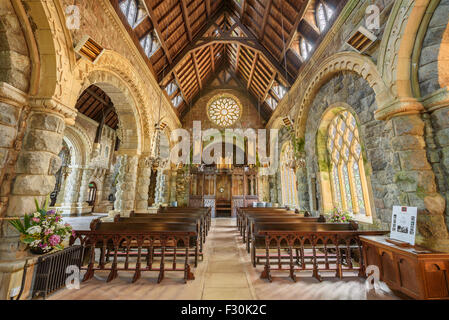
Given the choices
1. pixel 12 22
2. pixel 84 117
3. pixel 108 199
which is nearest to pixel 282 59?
pixel 12 22

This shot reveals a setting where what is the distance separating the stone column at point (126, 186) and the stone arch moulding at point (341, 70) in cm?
609

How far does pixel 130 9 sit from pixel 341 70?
6.48 metres

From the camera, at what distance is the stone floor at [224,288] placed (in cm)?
228

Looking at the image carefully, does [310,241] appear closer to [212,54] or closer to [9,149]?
[9,149]

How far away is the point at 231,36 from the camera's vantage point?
8539 millimetres

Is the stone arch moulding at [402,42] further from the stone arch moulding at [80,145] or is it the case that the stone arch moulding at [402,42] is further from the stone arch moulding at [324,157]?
the stone arch moulding at [80,145]

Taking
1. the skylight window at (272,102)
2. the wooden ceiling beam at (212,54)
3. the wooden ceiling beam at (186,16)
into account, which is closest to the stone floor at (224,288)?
the wooden ceiling beam at (186,16)

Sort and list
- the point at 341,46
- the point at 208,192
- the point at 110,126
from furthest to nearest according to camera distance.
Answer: the point at 110,126 → the point at 208,192 → the point at 341,46

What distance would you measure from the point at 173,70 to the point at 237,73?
6.18 meters

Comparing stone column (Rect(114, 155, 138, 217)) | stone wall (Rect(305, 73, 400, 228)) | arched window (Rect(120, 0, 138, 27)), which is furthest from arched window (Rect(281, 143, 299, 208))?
arched window (Rect(120, 0, 138, 27))

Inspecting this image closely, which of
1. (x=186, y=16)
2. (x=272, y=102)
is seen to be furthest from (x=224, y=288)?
(x=272, y=102)

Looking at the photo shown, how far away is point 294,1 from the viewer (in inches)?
232
